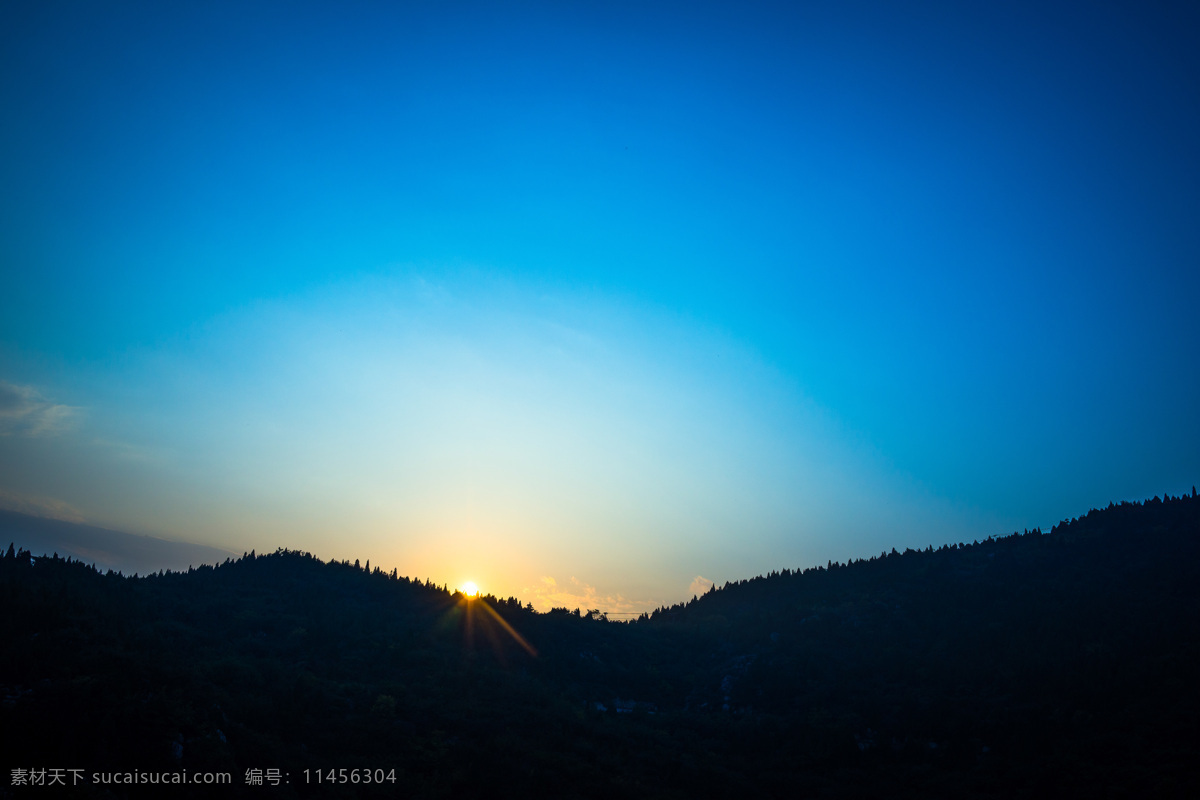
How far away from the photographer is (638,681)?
7225cm

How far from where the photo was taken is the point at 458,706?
2104 inches

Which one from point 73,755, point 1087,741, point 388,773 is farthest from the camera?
point 1087,741

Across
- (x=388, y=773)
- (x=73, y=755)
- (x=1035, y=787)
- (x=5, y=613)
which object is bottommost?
(x=1035, y=787)

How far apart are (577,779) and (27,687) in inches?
1245

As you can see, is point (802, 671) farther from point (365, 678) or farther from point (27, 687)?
point (27, 687)

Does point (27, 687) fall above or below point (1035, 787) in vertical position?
above

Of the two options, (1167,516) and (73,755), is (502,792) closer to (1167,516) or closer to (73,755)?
(73,755)

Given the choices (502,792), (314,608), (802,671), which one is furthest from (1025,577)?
(314,608)

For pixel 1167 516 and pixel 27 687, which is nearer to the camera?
pixel 27 687

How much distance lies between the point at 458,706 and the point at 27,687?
94.7ft

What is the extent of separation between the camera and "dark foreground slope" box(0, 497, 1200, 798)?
3688cm

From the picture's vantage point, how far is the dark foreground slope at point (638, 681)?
36.9 m

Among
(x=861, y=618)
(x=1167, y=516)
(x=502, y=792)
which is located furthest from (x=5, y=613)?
(x=1167, y=516)

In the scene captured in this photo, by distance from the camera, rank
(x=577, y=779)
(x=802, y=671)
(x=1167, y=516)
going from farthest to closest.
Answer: (x=1167, y=516) < (x=802, y=671) < (x=577, y=779)
